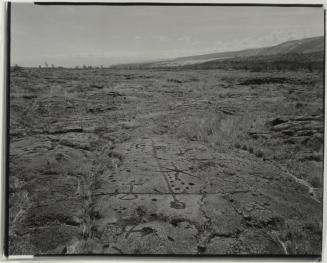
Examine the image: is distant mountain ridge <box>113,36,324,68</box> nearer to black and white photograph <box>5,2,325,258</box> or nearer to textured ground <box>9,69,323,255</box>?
black and white photograph <box>5,2,325,258</box>

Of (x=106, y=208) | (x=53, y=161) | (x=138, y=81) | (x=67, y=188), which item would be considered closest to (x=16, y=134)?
(x=53, y=161)

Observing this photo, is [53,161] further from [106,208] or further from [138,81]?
[138,81]

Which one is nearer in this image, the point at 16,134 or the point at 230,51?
the point at 16,134

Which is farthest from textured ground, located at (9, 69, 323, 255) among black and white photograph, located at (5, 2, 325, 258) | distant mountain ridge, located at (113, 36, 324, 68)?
distant mountain ridge, located at (113, 36, 324, 68)

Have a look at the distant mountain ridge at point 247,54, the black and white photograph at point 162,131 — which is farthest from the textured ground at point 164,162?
the distant mountain ridge at point 247,54

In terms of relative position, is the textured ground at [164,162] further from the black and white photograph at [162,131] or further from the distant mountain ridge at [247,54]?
the distant mountain ridge at [247,54]

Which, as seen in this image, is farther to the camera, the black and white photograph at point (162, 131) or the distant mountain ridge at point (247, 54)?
the distant mountain ridge at point (247, 54)
